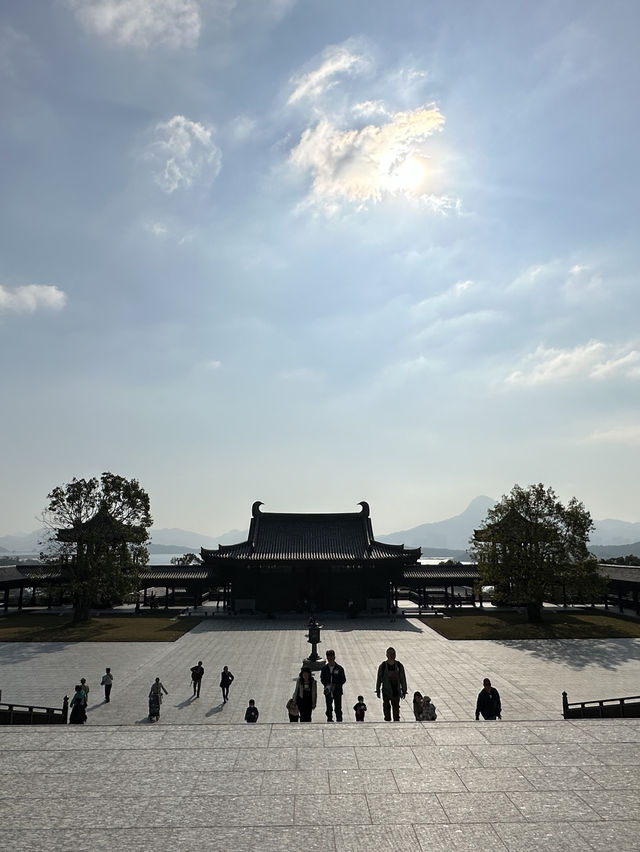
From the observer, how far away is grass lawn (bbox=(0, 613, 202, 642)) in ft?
109

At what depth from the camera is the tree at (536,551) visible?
38.3 m

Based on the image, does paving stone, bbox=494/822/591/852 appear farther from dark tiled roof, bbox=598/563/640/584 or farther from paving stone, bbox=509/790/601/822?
dark tiled roof, bbox=598/563/640/584

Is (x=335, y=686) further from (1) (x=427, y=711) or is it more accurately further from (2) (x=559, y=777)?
(2) (x=559, y=777)

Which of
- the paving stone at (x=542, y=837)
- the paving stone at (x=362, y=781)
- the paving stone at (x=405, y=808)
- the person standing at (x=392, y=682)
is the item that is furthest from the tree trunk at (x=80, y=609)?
the paving stone at (x=542, y=837)

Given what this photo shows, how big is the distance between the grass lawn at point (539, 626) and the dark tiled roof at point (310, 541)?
8625 millimetres

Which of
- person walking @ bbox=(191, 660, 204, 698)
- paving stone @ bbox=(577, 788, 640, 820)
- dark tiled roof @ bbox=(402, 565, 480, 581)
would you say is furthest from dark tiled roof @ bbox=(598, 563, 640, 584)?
paving stone @ bbox=(577, 788, 640, 820)

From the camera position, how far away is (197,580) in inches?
2024

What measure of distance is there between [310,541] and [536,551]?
20948mm

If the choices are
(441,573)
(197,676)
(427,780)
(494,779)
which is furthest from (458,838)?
(441,573)

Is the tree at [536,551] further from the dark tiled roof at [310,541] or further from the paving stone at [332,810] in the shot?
the paving stone at [332,810]

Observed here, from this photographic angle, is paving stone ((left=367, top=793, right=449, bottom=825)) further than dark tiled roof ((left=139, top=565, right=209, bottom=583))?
No

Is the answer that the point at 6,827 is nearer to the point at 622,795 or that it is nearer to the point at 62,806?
the point at 62,806

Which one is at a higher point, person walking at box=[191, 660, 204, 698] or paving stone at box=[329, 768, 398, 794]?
paving stone at box=[329, 768, 398, 794]

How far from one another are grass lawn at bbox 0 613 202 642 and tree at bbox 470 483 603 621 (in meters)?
23.6
